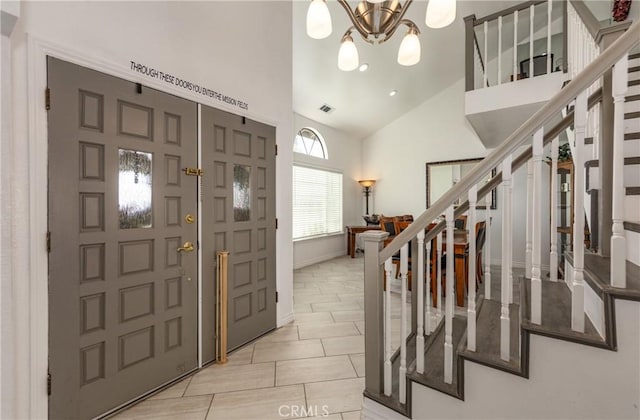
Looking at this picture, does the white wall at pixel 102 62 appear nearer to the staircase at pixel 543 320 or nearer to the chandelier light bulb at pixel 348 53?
the chandelier light bulb at pixel 348 53

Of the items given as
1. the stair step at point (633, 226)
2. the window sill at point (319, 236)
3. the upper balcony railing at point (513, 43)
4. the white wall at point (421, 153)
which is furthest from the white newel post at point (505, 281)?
the white wall at point (421, 153)

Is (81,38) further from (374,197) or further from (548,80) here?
(374,197)

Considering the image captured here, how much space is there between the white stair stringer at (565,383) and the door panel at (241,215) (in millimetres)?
1790

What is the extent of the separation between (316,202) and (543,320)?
16.6ft

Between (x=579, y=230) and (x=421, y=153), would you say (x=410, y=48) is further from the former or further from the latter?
(x=421, y=153)

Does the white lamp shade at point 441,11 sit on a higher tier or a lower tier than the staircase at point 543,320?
higher

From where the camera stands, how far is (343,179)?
6.85 m

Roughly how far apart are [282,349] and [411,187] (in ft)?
17.1

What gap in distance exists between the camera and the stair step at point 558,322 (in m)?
1.11

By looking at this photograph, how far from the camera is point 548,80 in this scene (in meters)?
2.93

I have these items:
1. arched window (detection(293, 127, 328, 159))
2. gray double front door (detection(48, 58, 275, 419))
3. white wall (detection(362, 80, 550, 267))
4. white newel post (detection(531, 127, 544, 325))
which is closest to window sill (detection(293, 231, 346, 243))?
white wall (detection(362, 80, 550, 267))

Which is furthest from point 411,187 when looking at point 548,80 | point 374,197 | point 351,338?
point 351,338

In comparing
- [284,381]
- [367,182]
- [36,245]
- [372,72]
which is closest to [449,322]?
[284,381]

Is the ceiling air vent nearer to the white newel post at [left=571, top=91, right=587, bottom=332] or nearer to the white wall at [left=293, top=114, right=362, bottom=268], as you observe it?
the white wall at [left=293, top=114, right=362, bottom=268]
